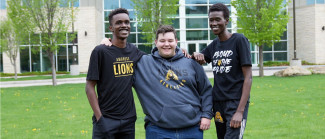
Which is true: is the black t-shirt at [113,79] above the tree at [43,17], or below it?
below

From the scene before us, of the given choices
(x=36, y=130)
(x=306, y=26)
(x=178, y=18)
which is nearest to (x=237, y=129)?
(x=36, y=130)

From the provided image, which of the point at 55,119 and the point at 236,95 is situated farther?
the point at 55,119

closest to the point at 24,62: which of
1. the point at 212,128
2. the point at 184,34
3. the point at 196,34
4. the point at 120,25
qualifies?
the point at 184,34

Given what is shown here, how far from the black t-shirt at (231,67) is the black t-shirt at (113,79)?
3.00 feet

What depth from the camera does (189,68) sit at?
11.6 ft

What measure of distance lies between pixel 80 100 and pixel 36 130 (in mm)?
4950

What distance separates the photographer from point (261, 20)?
20766mm

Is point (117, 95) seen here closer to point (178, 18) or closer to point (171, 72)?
point (171, 72)

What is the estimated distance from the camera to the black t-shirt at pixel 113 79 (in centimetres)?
367

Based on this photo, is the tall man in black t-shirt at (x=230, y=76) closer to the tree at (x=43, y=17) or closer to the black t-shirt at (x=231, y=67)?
the black t-shirt at (x=231, y=67)

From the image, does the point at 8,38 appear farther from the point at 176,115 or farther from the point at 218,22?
the point at 176,115

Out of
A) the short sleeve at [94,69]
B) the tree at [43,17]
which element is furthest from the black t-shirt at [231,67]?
the tree at [43,17]

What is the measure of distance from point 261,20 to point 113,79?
18.5 meters

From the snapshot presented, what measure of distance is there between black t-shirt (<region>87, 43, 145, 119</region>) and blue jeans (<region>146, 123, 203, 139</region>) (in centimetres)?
43
